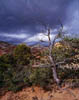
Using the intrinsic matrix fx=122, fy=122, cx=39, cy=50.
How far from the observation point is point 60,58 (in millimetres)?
7453

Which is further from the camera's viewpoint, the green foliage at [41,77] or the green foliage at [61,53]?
the green foliage at [61,53]

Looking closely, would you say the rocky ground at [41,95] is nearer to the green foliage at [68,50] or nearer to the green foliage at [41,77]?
the green foliage at [41,77]

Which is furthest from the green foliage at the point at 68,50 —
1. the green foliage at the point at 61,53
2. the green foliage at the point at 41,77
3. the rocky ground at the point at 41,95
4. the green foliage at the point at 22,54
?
the green foliage at the point at 22,54

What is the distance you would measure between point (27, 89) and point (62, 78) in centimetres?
218

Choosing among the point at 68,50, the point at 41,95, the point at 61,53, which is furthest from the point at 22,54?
the point at 41,95

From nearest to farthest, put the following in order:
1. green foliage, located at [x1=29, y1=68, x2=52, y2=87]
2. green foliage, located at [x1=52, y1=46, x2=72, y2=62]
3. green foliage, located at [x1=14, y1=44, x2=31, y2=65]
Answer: green foliage, located at [x1=29, y1=68, x2=52, y2=87] < green foliage, located at [x1=52, y1=46, x2=72, y2=62] < green foliage, located at [x1=14, y1=44, x2=31, y2=65]

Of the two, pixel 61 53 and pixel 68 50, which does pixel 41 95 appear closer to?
pixel 61 53

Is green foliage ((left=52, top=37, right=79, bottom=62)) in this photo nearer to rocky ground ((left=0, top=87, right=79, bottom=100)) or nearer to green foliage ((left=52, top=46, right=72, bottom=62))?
green foliage ((left=52, top=46, right=72, bottom=62))

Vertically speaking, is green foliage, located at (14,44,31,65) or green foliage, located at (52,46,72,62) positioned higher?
green foliage, located at (14,44,31,65)

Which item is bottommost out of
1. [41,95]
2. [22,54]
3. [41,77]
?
[41,95]

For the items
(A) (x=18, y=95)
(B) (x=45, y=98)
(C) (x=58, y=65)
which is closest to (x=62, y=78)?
(C) (x=58, y=65)

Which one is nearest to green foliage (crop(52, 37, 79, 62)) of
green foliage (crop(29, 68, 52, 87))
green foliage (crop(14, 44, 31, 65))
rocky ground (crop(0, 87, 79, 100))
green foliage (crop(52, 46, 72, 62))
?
green foliage (crop(52, 46, 72, 62))

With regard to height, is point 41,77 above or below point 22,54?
below

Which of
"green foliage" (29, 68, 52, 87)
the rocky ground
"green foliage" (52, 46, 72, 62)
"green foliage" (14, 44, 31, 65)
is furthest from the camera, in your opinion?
"green foliage" (14, 44, 31, 65)
